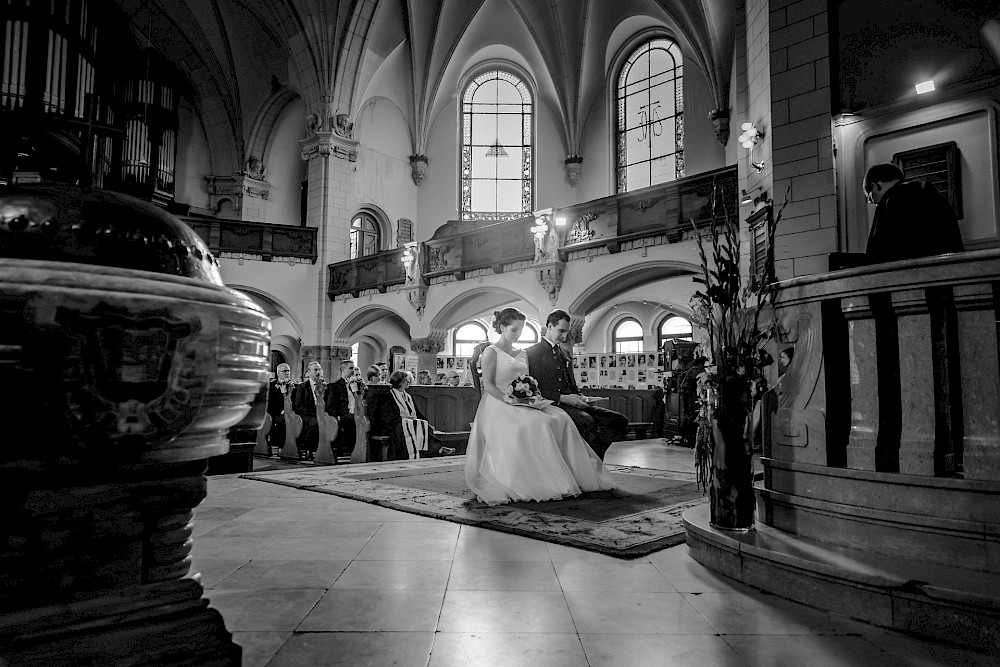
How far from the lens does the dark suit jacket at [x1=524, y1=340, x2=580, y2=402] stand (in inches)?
204

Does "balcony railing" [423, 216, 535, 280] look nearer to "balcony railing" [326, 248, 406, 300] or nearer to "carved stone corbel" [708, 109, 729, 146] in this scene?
"balcony railing" [326, 248, 406, 300]

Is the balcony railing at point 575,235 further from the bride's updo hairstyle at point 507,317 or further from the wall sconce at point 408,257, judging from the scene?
the bride's updo hairstyle at point 507,317

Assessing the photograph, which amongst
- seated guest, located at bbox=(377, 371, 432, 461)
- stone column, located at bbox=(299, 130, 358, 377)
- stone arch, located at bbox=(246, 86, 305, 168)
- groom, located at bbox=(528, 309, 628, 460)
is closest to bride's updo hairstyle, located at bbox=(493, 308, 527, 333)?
groom, located at bbox=(528, 309, 628, 460)

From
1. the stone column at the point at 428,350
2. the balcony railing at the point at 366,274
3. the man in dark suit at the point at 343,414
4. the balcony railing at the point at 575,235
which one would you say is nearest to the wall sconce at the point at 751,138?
the balcony railing at the point at 575,235

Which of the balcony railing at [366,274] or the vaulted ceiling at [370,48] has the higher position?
the vaulted ceiling at [370,48]

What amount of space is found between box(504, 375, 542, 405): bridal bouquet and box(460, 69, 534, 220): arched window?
14.7 m

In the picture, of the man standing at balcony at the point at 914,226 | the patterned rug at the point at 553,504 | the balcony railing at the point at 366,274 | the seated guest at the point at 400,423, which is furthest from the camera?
the balcony railing at the point at 366,274

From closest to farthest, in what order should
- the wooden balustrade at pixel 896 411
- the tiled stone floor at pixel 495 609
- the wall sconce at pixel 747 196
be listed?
the tiled stone floor at pixel 495 609
the wooden balustrade at pixel 896 411
the wall sconce at pixel 747 196

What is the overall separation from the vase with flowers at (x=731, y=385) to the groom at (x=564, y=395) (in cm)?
213

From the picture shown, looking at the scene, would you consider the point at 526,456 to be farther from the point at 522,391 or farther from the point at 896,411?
the point at 896,411

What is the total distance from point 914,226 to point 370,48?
17.6 meters

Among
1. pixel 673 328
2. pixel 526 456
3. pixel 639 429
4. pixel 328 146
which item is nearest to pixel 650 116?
pixel 673 328

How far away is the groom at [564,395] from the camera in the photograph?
16.8 feet

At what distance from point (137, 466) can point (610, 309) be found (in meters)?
19.4
